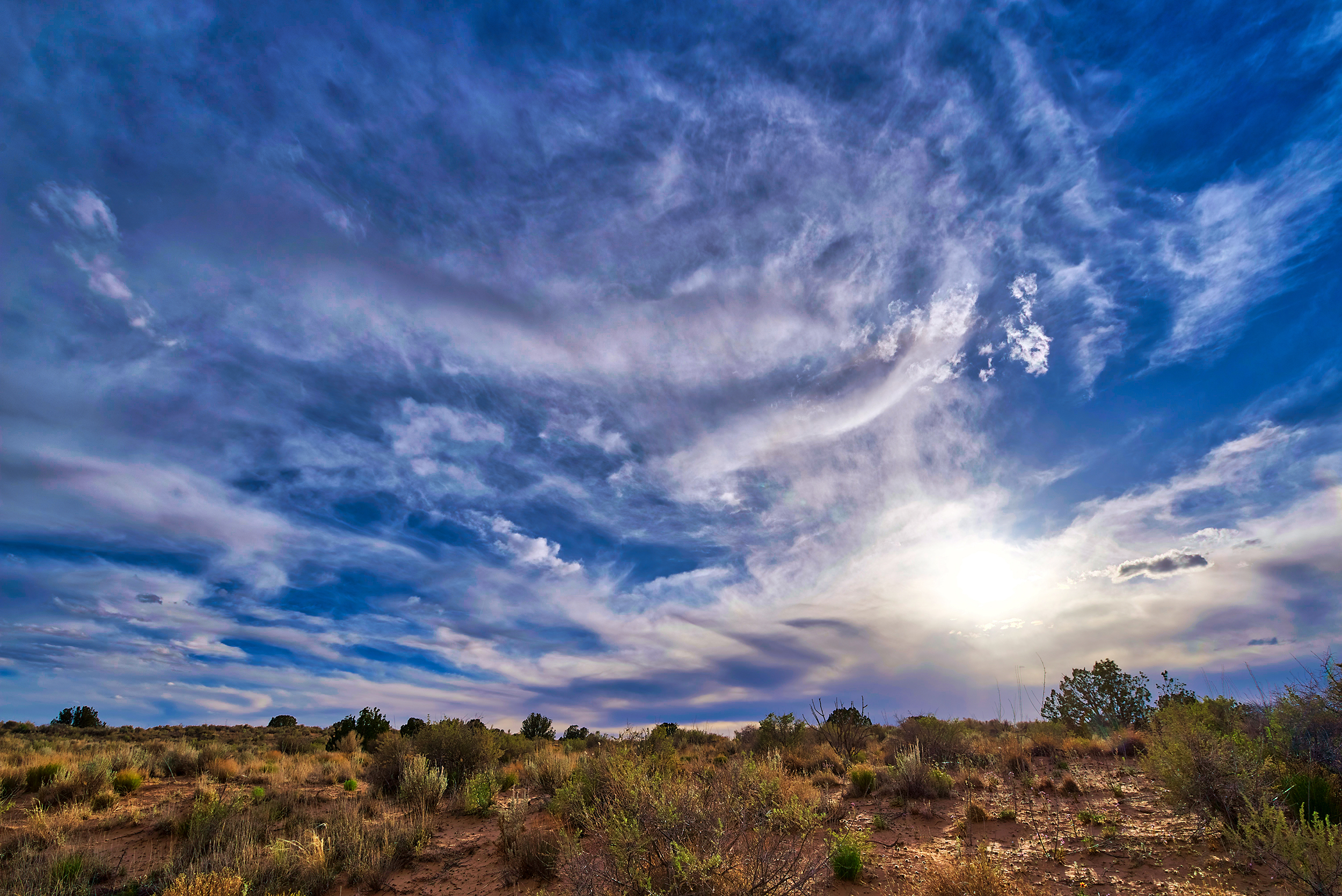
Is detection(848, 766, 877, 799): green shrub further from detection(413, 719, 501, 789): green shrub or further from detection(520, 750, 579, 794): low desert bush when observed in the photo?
detection(413, 719, 501, 789): green shrub

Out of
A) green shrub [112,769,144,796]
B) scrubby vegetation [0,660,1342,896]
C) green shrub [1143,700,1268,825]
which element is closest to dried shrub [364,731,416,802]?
scrubby vegetation [0,660,1342,896]

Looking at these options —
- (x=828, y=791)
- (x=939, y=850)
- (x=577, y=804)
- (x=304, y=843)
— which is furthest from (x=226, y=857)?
(x=828, y=791)

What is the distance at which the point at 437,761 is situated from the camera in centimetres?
1606

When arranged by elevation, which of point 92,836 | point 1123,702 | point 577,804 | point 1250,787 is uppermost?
point 1123,702

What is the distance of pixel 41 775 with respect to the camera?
47.1ft

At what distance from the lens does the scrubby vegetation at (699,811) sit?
709cm

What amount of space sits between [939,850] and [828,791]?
5397 mm

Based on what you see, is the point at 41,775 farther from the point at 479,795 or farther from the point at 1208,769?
the point at 1208,769

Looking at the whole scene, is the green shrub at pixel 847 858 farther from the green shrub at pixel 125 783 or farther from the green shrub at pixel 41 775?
the green shrub at pixel 41 775

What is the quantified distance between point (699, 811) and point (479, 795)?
27.8ft

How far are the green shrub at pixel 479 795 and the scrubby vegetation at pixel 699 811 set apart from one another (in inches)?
1.8

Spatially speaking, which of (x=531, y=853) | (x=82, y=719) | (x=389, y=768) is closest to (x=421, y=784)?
(x=389, y=768)

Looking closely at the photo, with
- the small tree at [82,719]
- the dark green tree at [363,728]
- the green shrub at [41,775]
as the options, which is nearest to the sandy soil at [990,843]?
the green shrub at [41,775]

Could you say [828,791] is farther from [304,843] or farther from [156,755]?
[156,755]
